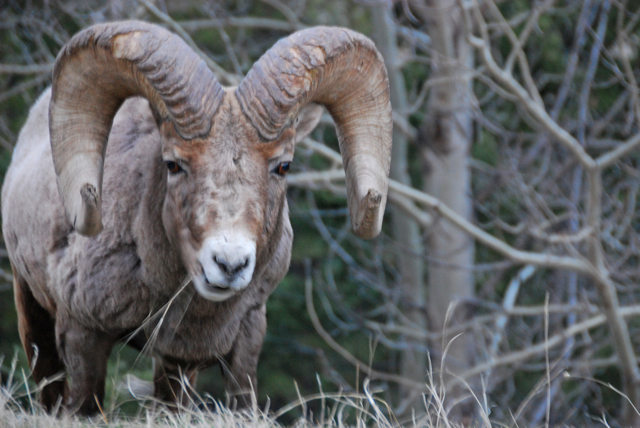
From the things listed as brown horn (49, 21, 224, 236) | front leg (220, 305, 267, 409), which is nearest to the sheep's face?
brown horn (49, 21, 224, 236)

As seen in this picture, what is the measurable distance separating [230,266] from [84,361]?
1.47 meters

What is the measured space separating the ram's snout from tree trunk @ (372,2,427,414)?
802 cm

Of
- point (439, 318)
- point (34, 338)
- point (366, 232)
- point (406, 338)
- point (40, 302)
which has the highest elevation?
point (366, 232)

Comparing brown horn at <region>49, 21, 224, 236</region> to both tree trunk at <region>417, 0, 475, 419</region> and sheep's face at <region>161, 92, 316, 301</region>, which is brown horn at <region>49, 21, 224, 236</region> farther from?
tree trunk at <region>417, 0, 475, 419</region>

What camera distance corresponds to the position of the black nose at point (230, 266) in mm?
3117

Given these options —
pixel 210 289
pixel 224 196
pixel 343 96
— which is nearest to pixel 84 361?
pixel 210 289

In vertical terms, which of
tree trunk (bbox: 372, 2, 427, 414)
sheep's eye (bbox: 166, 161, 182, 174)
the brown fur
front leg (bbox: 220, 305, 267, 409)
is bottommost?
tree trunk (bbox: 372, 2, 427, 414)

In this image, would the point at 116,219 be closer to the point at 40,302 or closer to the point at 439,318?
the point at 40,302

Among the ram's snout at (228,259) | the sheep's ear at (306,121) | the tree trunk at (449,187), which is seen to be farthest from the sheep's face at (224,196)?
the tree trunk at (449,187)

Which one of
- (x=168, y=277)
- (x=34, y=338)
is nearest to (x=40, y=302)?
(x=34, y=338)

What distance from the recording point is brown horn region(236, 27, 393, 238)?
3.59 meters

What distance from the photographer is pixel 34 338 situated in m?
4.99

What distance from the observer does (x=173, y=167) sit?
3.60 metres

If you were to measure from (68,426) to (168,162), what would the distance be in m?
1.34
